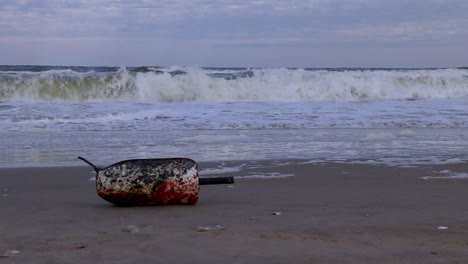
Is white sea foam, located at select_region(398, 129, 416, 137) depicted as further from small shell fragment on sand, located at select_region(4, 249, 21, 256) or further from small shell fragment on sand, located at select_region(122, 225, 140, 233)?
small shell fragment on sand, located at select_region(4, 249, 21, 256)

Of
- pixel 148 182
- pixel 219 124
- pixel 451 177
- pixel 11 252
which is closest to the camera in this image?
pixel 11 252

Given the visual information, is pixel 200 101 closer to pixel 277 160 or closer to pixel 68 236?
pixel 277 160

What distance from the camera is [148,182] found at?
5.17 meters

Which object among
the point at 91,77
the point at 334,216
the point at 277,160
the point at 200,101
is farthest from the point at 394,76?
the point at 334,216

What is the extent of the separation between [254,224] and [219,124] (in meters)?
9.61

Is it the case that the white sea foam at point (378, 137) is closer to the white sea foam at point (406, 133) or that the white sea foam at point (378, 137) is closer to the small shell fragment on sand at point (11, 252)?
the white sea foam at point (406, 133)

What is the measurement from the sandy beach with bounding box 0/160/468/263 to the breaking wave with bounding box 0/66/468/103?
1731cm

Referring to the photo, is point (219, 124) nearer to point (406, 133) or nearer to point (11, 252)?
point (406, 133)

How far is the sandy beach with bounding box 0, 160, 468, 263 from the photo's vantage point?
3652 millimetres

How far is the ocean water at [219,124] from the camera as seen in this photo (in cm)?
941

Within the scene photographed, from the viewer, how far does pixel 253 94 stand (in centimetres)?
2539

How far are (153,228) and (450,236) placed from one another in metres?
1.72

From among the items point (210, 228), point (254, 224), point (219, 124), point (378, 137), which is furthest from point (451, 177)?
point (219, 124)

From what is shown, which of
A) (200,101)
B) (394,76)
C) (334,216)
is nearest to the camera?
(334,216)
